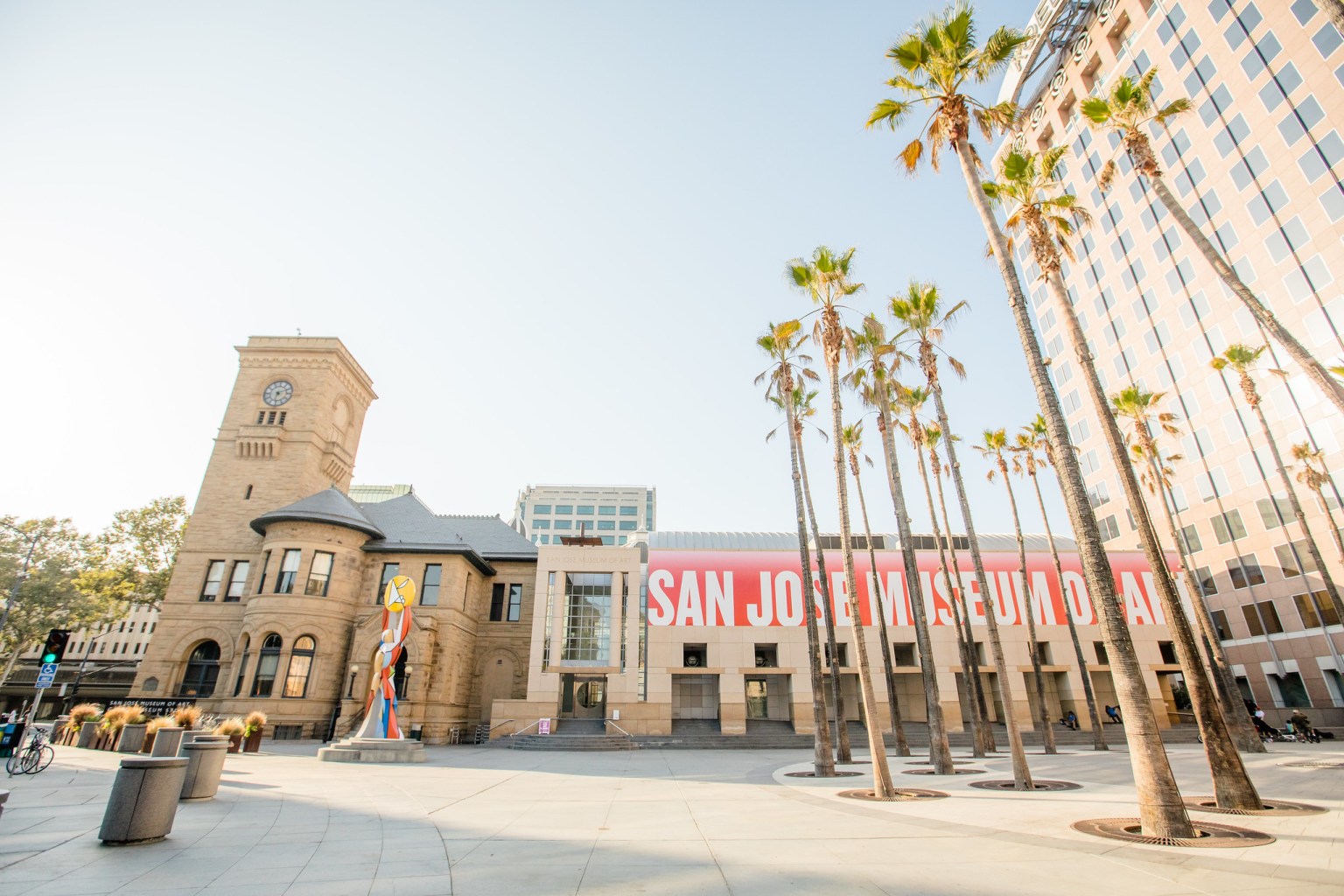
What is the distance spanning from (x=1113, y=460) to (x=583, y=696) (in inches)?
1270

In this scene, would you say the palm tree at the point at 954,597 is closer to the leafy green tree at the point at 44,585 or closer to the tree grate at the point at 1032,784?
the tree grate at the point at 1032,784

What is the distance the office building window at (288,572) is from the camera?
3166 centimetres

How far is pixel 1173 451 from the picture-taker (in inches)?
1722

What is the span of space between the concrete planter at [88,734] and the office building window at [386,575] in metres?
13.1

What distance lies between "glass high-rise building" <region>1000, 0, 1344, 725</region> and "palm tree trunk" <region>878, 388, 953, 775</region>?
2123cm

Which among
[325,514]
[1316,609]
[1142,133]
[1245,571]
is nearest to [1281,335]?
[1142,133]

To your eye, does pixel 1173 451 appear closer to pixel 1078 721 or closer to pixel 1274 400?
pixel 1274 400

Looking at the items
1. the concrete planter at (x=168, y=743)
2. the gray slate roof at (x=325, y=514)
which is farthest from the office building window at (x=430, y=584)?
the concrete planter at (x=168, y=743)

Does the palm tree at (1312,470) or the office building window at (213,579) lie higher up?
the palm tree at (1312,470)

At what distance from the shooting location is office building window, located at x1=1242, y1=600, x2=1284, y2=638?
3822cm

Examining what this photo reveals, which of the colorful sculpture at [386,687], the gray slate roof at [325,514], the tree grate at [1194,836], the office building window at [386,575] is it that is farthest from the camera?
the office building window at [386,575]

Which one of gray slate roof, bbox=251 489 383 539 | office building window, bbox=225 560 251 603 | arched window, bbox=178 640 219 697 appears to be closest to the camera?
gray slate roof, bbox=251 489 383 539

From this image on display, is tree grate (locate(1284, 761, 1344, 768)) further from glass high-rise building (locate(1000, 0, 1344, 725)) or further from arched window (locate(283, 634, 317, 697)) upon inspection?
arched window (locate(283, 634, 317, 697))

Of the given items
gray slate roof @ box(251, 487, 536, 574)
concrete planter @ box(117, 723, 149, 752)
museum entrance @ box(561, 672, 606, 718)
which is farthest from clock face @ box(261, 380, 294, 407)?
museum entrance @ box(561, 672, 606, 718)
